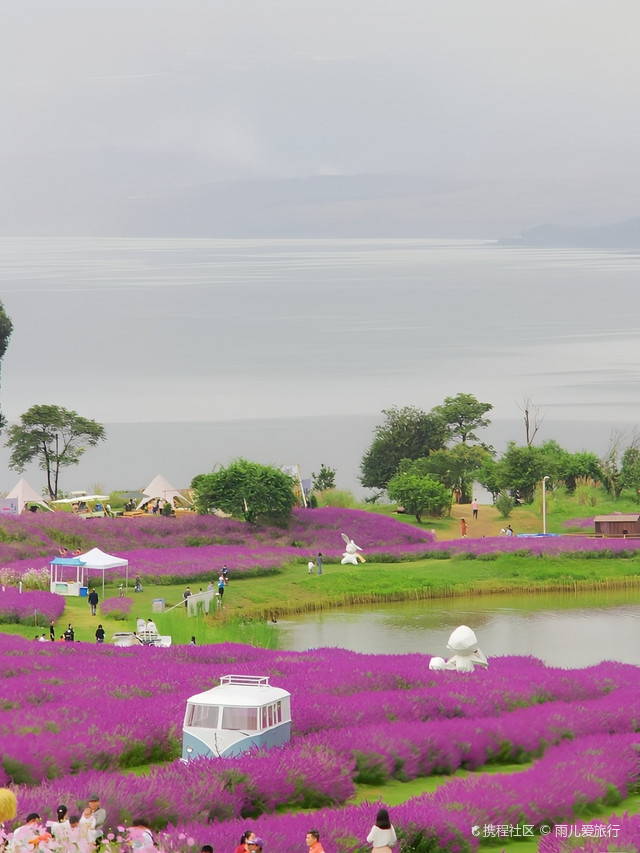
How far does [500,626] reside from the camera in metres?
45.3

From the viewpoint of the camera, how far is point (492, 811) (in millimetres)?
16375

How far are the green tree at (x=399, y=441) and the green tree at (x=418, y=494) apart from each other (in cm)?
Answer: 1882

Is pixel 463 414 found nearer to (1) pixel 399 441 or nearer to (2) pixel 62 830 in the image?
(1) pixel 399 441

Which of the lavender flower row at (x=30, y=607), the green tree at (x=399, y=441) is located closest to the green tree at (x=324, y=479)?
the green tree at (x=399, y=441)

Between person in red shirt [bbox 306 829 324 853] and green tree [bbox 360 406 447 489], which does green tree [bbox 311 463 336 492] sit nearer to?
green tree [bbox 360 406 447 489]

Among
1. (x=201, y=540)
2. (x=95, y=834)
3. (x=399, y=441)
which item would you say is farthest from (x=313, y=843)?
(x=399, y=441)

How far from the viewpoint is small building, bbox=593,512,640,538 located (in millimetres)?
68312

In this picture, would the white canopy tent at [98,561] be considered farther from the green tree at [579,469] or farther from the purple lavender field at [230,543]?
the green tree at [579,469]

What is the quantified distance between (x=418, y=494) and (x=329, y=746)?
187ft

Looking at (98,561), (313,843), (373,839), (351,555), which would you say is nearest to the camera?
(313,843)

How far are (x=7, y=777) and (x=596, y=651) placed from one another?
26.0m

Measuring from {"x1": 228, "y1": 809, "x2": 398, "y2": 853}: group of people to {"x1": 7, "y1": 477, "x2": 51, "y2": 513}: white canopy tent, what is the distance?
62230mm

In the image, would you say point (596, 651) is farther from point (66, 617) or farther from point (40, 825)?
point (40, 825)

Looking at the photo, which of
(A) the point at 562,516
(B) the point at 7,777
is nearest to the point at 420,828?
(B) the point at 7,777
